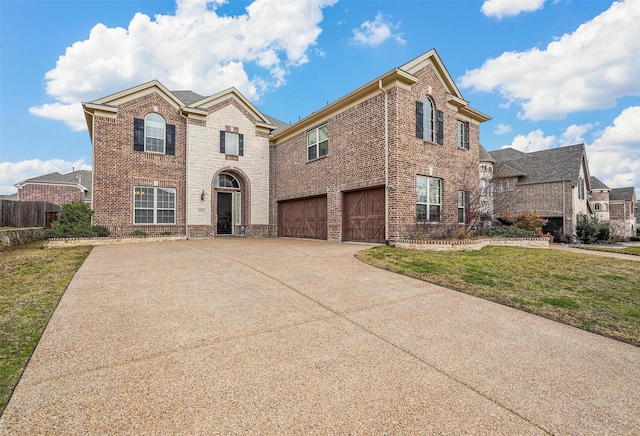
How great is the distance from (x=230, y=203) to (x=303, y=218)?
4504mm

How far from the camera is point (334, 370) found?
8.73 feet

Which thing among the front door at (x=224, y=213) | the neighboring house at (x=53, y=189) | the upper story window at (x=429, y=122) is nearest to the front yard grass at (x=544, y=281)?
the upper story window at (x=429, y=122)

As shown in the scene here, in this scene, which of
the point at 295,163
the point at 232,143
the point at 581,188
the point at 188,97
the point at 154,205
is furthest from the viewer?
the point at 581,188

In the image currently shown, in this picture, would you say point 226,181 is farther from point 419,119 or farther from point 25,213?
point 419,119

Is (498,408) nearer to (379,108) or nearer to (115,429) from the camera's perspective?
(115,429)

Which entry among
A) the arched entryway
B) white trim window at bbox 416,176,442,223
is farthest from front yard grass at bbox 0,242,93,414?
white trim window at bbox 416,176,442,223

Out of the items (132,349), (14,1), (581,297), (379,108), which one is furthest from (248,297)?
(14,1)

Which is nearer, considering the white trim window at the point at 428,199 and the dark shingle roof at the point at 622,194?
the white trim window at the point at 428,199

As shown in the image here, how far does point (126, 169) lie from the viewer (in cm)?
1402

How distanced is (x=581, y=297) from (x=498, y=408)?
451cm

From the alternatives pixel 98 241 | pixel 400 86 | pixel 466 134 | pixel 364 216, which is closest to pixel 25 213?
pixel 98 241

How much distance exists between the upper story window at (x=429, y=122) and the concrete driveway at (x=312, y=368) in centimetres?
871

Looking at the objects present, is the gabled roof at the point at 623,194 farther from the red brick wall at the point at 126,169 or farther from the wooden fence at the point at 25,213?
the wooden fence at the point at 25,213

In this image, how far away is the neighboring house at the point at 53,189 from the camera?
2834 cm
